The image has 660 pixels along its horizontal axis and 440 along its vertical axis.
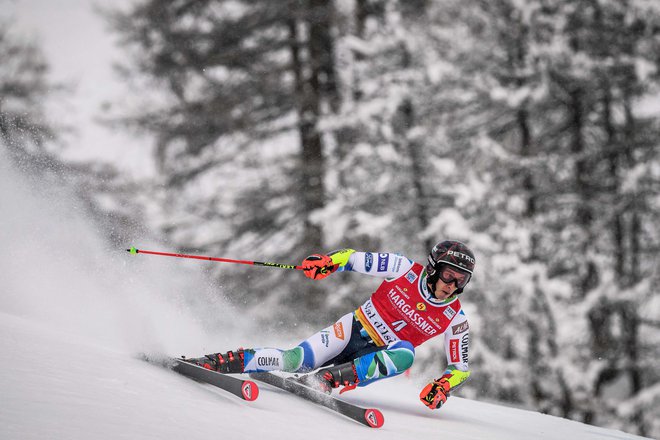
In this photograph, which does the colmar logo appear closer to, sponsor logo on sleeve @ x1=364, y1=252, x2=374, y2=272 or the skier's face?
sponsor logo on sleeve @ x1=364, y1=252, x2=374, y2=272

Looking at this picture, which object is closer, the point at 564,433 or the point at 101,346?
the point at 101,346

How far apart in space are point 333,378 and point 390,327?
65cm

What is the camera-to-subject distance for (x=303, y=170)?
1225 centimetres

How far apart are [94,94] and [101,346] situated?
10823 mm

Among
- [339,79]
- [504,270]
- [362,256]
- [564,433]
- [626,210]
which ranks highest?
[339,79]

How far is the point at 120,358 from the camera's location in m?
3.97

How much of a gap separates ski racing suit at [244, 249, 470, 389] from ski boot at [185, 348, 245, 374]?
14.7 inches

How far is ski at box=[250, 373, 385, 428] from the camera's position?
13.5 feet

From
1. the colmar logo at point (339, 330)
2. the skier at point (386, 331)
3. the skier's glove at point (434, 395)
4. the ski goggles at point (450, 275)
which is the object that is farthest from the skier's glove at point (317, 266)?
the skier's glove at point (434, 395)

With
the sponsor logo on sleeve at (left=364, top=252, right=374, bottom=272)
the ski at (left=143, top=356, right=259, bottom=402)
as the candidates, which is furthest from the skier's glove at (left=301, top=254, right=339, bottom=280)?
the ski at (left=143, top=356, right=259, bottom=402)

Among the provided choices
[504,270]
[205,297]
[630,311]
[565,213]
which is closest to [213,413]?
[205,297]

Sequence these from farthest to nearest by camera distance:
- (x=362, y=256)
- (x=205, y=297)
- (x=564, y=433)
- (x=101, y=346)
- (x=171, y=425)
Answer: (x=205, y=297) → (x=564, y=433) → (x=362, y=256) → (x=101, y=346) → (x=171, y=425)

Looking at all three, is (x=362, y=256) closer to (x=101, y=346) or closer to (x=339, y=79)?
(x=101, y=346)

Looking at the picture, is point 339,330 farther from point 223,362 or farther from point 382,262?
point 223,362
